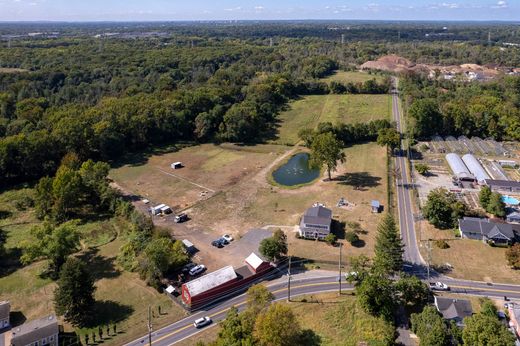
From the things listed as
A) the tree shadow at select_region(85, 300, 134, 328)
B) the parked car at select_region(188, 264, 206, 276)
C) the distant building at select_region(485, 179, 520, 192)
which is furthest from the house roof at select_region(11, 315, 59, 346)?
the distant building at select_region(485, 179, 520, 192)

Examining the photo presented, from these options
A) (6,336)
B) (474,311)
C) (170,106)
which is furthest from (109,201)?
(474,311)

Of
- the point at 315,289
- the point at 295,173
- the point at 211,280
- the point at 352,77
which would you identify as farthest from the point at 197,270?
the point at 352,77

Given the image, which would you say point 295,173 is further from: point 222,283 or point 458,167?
point 222,283

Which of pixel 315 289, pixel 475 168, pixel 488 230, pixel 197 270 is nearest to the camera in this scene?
pixel 315 289

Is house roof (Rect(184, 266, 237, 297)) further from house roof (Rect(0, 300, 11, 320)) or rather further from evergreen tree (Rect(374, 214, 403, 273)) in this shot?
house roof (Rect(0, 300, 11, 320))

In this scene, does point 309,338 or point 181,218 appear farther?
point 181,218

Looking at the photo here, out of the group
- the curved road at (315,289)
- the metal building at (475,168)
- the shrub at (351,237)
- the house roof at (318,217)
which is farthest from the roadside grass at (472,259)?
the metal building at (475,168)

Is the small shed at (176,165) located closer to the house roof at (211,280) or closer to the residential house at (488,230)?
the house roof at (211,280)
